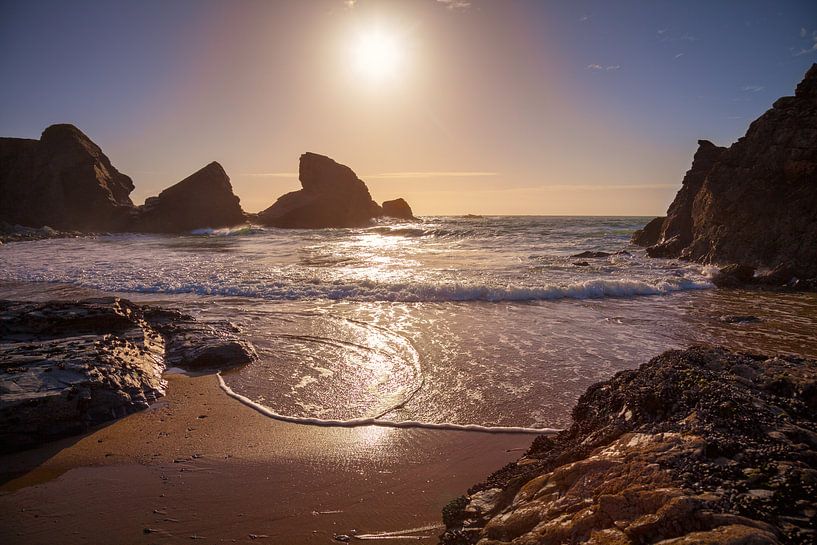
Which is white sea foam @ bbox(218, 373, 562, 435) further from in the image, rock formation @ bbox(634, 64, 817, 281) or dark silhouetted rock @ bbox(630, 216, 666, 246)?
dark silhouetted rock @ bbox(630, 216, 666, 246)

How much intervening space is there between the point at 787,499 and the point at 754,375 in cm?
117

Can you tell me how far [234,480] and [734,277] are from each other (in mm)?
15084

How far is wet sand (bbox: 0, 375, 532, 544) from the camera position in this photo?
2801 millimetres

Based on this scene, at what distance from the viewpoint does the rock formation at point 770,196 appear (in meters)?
14.3

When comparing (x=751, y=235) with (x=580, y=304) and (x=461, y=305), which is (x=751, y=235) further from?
(x=461, y=305)

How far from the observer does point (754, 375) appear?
7.83 feet

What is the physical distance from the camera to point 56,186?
171 feet

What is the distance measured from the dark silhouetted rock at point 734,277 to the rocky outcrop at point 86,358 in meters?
13.5

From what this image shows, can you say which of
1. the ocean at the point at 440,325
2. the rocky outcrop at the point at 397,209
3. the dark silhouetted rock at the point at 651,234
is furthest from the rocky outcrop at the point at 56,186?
the dark silhouetted rock at the point at 651,234

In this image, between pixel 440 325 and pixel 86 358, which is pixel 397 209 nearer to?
pixel 440 325

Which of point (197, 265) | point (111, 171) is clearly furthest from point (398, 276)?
point (111, 171)

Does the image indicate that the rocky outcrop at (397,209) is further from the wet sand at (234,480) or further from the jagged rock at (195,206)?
the wet sand at (234,480)

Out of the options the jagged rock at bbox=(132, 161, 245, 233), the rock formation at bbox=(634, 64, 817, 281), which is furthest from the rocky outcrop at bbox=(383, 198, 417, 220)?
the rock formation at bbox=(634, 64, 817, 281)

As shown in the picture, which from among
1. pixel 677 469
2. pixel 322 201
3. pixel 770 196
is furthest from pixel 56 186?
pixel 677 469
